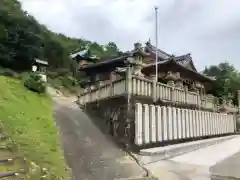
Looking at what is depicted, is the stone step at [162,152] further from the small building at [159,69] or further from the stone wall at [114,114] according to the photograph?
the small building at [159,69]

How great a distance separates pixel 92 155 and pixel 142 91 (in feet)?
14.0

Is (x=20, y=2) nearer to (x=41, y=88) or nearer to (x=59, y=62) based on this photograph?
(x=59, y=62)

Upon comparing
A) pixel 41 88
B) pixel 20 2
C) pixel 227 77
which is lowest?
pixel 41 88

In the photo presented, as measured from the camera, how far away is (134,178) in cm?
779

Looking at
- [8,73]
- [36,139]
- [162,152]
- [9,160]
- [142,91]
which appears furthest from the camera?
[8,73]

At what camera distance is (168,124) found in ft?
43.1

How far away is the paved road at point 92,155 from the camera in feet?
26.3

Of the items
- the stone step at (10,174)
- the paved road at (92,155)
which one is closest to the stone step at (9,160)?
the stone step at (10,174)

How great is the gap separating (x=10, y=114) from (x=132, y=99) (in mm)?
4902

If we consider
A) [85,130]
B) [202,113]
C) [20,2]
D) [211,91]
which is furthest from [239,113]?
[20,2]

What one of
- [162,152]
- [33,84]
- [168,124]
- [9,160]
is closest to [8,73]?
[33,84]

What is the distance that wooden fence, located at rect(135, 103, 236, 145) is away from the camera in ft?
36.7

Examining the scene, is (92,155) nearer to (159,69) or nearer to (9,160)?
(9,160)

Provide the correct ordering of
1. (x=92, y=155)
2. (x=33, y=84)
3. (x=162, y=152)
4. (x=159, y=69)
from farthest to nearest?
(x=159, y=69)
(x=33, y=84)
(x=162, y=152)
(x=92, y=155)
